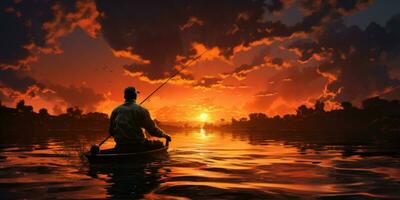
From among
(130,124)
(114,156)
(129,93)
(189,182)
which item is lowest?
(189,182)

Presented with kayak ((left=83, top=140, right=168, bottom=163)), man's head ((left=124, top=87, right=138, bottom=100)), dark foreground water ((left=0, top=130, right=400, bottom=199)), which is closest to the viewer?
dark foreground water ((left=0, top=130, right=400, bottom=199))

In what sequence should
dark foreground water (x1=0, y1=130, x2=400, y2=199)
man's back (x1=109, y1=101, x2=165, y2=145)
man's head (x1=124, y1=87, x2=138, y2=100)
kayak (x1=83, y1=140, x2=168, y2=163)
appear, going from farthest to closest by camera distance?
man's head (x1=124, y1=87, x2=138, y2=100) < man's back (x1=109, y1=101, x2=165, y2=145) < kayak (x1=83, y1=140, x2=168, y2=163) < dark foreground water (x1=0, y1=130, x2=400, y2=199)

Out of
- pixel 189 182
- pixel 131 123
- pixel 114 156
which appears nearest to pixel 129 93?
pixel 131 123

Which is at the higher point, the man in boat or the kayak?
the man in boat

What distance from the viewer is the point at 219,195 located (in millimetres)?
7977

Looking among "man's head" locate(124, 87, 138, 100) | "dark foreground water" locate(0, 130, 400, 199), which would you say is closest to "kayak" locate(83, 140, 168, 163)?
"dark foreground water" locate(0, 130, 400, 199)

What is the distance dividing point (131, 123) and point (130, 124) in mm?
47

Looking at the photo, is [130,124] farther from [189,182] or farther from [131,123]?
[189,182]

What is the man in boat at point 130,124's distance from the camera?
1335 cm

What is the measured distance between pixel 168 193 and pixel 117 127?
5.76m

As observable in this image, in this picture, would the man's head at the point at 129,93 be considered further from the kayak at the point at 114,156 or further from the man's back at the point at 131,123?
the kayak at the point at 114,156

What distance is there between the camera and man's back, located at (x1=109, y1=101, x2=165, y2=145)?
13344 mm

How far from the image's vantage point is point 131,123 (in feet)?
44.0

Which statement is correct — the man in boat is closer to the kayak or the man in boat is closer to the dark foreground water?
the kayak
